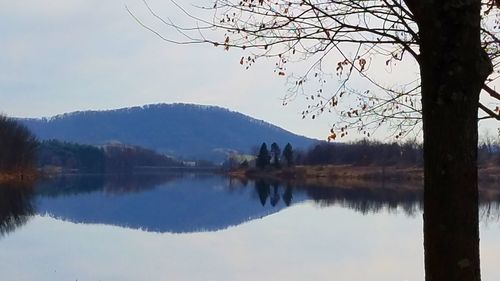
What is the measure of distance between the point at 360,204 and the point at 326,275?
53.2 feet

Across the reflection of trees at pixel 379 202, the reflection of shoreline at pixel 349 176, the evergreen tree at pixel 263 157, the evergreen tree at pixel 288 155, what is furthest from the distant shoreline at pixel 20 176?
the reflection of trees at pixel 379 202

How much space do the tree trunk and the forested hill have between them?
5443 inches

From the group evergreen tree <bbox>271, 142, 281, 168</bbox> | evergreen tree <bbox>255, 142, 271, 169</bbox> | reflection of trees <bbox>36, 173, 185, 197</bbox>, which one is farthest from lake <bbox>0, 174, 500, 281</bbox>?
evergreen tree <bbox>271, 142, 281, 168</bbox>

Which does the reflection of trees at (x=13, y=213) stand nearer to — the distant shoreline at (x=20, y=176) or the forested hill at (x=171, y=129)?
the distant shoreline at (x=20, y=176)

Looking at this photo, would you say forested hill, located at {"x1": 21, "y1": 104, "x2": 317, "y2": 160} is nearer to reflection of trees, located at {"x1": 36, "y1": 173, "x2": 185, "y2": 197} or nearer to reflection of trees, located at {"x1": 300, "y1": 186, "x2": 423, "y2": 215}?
reflection of trees, located at {"x1": 36, "y1": 173, "x2": 185, "y2": 197}

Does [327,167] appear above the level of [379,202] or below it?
above

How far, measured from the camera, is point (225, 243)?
16484mm

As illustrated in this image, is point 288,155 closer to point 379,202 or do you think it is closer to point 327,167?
point 327,167

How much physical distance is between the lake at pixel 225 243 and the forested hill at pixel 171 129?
116 meters

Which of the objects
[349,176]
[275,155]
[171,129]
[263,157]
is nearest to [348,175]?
[349,176]

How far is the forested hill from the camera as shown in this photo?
15188 cm

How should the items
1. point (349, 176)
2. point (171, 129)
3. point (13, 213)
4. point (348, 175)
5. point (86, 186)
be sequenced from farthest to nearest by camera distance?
point (171, 129)
point (348, 175)
point (349, 176)
point (86, 186)
point (13, 213)

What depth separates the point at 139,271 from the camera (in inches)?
489

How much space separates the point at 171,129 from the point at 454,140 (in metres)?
165
